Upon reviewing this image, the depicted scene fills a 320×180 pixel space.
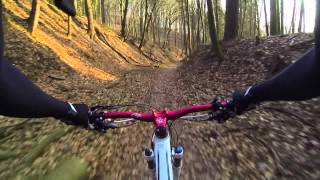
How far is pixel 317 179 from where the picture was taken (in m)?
5.55

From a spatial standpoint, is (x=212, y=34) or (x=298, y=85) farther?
(x=212, y=34)

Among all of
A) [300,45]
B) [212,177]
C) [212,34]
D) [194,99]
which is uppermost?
[212,34]

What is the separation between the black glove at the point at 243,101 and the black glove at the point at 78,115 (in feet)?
3.20

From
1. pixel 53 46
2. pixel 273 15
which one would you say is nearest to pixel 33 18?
pixel 53 46

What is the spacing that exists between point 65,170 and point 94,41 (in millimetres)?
25532

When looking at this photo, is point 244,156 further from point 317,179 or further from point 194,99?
point 194,99

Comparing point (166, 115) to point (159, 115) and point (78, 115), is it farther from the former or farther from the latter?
point (78, 115)

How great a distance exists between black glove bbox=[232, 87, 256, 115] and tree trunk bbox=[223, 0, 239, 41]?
1779cm

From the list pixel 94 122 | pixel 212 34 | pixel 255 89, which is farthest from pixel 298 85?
pixel 212 34

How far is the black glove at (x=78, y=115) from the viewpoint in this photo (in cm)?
238

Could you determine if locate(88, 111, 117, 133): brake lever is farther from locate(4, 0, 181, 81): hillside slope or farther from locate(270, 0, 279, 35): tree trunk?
locate(270, 0, 279, 35): tree trunk

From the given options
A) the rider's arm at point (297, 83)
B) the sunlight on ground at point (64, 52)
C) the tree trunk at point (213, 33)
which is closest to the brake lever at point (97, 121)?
the rider's arm at point (297, 83)

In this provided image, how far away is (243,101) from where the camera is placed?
232cm

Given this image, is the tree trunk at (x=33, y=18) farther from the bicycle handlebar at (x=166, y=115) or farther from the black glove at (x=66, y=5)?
the black glove at (x=66, y=5)
